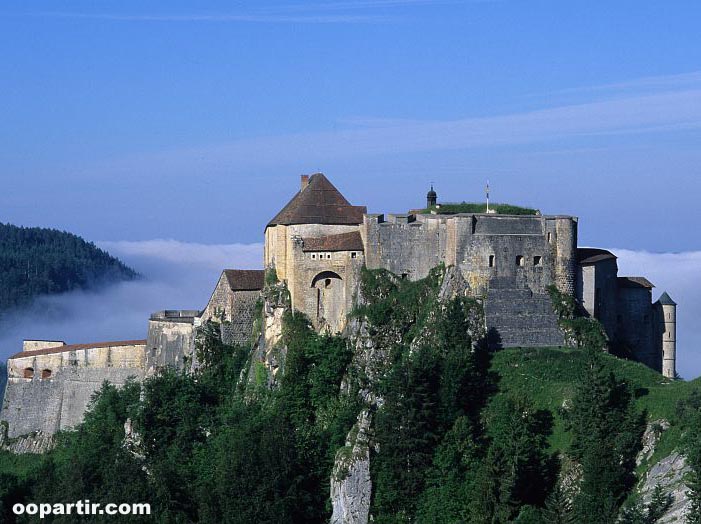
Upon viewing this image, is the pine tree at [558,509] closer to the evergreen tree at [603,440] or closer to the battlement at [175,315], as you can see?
the evergreen tree at [603,440]

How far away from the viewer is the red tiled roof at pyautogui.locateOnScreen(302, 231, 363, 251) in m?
77.1

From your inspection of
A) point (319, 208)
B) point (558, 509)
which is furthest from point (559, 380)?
point (319, 208)

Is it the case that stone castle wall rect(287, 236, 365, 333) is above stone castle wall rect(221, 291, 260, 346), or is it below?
above

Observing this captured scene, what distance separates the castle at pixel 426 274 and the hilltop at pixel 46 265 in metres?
87.6

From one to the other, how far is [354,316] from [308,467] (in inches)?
308

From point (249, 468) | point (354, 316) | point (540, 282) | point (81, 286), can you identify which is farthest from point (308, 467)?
point (81, 286)

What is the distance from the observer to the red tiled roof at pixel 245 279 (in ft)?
A: 273

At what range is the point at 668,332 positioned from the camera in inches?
3142

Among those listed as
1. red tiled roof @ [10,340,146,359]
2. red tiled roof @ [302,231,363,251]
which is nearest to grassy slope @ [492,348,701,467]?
red tiled roof @ [302,231,363,251]

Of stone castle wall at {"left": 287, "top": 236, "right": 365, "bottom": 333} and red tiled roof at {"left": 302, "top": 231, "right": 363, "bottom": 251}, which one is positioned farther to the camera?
stone castle wall at {"left": 287, "top": 236, "right": 365, "bottom": 333}

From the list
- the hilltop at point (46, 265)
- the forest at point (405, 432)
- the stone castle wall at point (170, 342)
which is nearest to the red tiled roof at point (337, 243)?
the forest at point (405, 432)

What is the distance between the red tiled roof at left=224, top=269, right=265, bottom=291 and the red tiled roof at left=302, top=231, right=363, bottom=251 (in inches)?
227

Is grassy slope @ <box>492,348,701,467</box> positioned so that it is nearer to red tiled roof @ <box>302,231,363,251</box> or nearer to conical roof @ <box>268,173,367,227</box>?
red tiled roof @ <box>302,231,363,251</box>

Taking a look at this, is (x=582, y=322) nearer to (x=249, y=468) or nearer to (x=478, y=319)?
(x=478, y=319)
